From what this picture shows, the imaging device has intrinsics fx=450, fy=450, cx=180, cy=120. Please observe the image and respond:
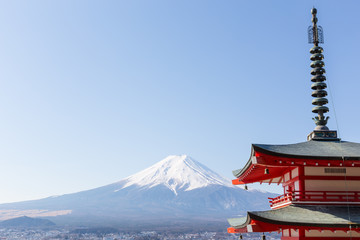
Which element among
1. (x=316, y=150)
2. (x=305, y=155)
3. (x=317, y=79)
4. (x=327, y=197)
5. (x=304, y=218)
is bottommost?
(x=304, y=218)

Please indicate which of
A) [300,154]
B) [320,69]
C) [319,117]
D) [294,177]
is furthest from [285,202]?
[320,69]

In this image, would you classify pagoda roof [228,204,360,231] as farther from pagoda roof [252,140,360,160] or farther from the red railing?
pagoda roof [252,140,360,160]

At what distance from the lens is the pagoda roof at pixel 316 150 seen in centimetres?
1557

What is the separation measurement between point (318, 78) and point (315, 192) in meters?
5.83

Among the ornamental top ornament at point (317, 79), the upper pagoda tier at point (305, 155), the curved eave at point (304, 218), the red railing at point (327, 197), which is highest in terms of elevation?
the ornamental top ornament at point (317, 79)

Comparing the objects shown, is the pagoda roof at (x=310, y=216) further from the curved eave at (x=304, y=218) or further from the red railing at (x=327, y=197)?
the red railing at (x=327, y=197)

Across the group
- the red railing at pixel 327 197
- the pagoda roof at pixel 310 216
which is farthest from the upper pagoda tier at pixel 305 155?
the pagoda roof at pixel 310 216

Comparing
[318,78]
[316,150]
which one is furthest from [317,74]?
[316,150]

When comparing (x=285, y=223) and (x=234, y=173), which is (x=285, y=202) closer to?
(x=285, y=223)

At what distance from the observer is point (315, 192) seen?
16109 mm

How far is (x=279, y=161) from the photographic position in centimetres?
1577

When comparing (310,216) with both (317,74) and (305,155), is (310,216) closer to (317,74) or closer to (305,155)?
(305,155)

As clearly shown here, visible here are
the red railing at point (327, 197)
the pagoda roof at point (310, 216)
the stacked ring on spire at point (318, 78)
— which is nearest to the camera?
the pagoda roof at point (310, 216)

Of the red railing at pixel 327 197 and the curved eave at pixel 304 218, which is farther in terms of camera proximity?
the red railing at pixel 327 197
